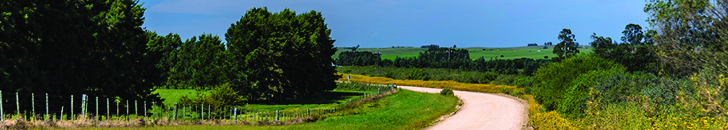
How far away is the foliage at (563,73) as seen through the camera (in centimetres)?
2977

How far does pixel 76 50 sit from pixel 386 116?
1778 cm

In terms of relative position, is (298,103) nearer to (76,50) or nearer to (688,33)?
(76,50)

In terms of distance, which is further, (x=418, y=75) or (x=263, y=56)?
(x=418, y=75)

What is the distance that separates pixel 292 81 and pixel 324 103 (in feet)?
12.6

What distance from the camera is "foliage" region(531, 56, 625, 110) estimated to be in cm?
2977

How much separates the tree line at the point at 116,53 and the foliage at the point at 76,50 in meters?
0.04

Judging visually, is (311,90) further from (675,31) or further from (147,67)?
(675,31)

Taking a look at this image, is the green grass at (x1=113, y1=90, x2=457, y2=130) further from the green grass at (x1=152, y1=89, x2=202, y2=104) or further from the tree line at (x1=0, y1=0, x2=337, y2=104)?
the green grass at (x1=152, y1=89, x2=202, y2=104)

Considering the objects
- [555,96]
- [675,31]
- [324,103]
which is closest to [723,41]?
[675,31]

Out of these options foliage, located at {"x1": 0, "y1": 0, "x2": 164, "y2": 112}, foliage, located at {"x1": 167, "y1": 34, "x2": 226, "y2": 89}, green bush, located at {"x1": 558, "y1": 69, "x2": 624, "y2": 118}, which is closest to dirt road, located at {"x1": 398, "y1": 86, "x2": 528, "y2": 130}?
green bush, located at {"x1": 558, "y1": 69, "x2": 624, "y2": 118}

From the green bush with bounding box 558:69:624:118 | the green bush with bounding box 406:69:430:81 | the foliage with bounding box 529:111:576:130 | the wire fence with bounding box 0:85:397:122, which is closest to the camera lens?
the wire fence with bounding box 0:85:397:122

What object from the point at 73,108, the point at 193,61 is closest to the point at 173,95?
the point at 193,61

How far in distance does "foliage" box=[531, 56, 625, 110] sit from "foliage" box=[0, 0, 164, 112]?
929 inches

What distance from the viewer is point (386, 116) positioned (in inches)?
1325
